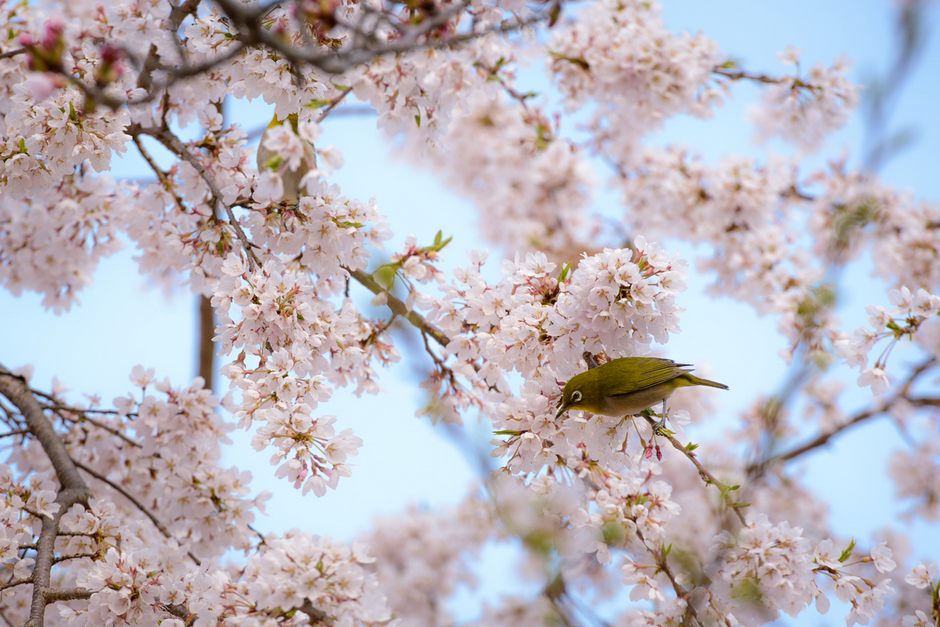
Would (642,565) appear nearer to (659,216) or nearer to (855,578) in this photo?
(855,578)

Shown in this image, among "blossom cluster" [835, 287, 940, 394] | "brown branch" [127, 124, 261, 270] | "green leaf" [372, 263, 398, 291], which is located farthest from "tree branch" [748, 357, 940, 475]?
"brown branch" [127, 124, 261, 270]

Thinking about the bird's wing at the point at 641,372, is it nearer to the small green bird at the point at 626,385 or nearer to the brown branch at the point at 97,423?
the small green bird at the point at 626,385

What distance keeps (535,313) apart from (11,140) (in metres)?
2.30

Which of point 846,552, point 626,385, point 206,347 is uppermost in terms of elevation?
point 206,347

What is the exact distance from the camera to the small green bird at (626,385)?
2.58m

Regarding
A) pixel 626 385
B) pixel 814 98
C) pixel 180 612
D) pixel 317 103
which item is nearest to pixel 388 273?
pixel 317 103

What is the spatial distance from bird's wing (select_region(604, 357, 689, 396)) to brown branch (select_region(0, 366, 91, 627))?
2160 millimetres

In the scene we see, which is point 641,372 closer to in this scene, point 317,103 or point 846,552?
point 846,552

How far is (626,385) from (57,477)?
107 inches

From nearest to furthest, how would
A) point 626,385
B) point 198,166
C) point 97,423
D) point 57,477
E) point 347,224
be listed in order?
point 626,385
point 347,224
point 198,166
point 57,477
point 97,423

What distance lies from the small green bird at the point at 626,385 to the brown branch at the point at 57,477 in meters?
2.01

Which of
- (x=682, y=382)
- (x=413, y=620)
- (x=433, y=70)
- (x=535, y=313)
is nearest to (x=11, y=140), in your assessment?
(x=433, y=70)

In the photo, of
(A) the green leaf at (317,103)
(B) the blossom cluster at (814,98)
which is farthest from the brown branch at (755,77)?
(A) the green leaf at (317,103)

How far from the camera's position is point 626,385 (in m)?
2.57
